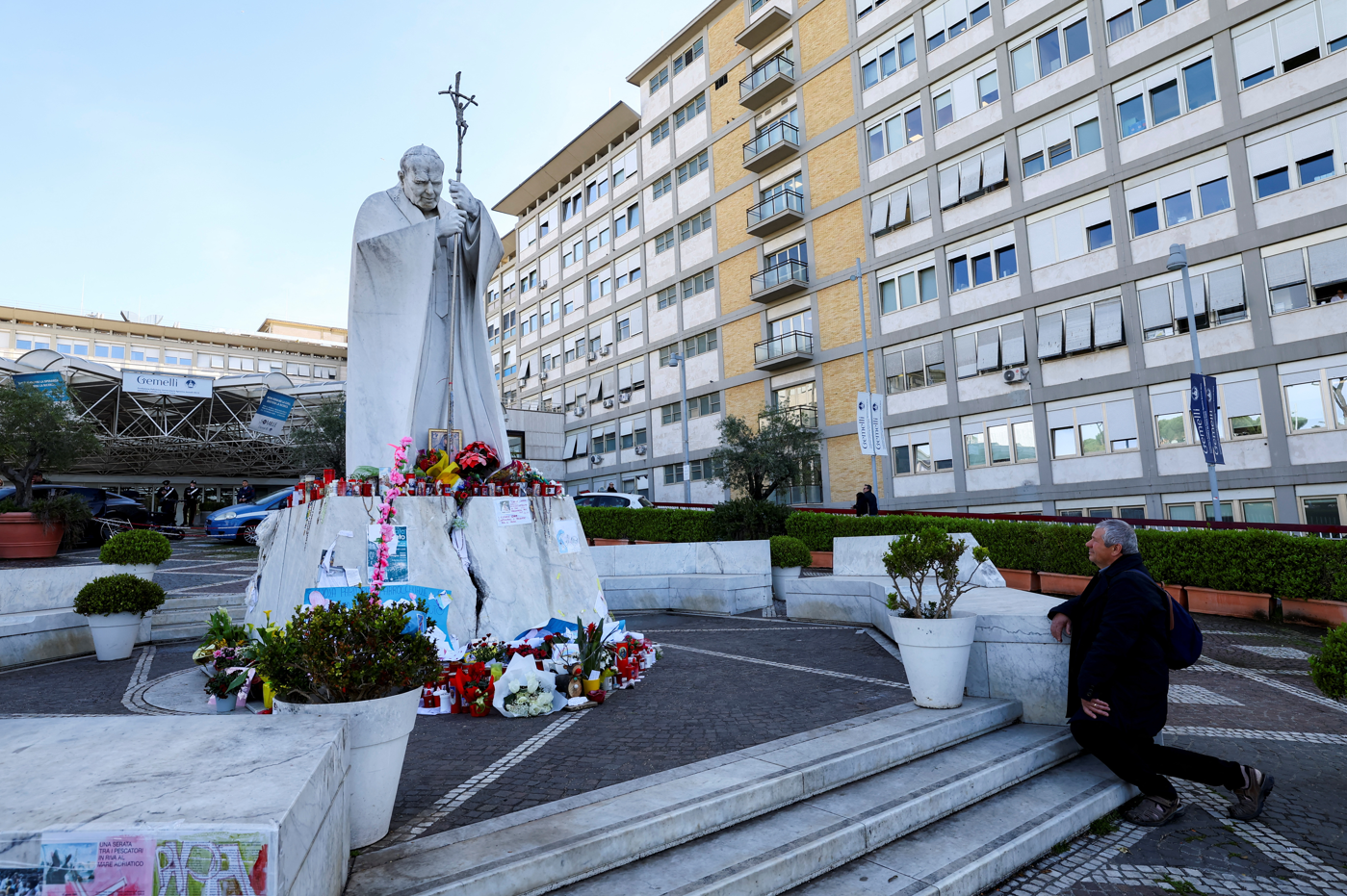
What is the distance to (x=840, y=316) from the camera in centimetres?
2881

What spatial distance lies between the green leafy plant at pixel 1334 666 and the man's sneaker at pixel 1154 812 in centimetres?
93

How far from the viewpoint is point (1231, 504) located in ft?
61.9

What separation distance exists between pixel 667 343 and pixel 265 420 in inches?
Result: 748

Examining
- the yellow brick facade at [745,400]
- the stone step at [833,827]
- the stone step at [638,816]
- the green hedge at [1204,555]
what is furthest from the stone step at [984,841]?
the yellow brick facade at [745,400]

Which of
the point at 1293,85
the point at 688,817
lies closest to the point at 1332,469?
the point at 1293,85

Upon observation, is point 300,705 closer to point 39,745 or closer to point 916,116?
point 39,745

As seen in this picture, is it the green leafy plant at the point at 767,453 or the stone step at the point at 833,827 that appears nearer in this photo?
the stone step at the point at 833,827

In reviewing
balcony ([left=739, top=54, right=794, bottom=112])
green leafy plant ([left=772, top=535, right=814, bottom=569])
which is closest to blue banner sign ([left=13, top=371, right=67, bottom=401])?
green leafy plant ([left=772, top=535, right=814, bottom=569])

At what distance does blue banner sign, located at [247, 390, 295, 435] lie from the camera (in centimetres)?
2892


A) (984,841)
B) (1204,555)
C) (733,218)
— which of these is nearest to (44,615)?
(984,841)

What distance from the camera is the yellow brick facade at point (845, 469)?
2748 cm

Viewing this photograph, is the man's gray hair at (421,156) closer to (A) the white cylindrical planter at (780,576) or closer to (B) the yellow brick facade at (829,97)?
(A) the white cylindrical planter at (780,576)

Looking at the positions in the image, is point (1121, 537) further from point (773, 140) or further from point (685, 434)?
point (773, 140)

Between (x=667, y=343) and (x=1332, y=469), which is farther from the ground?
(x=667, y=343)
